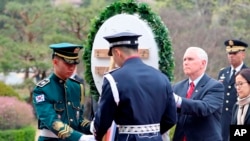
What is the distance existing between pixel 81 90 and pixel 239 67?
3858mm

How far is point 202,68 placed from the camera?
274 inches

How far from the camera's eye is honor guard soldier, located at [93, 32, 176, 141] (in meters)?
5.15

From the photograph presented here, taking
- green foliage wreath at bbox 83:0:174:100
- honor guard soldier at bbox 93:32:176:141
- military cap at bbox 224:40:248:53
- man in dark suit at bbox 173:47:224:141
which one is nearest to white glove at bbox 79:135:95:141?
honor guard soldier at bbox 93:32:176:141

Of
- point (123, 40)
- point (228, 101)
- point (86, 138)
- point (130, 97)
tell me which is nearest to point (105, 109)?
point (130, 97)

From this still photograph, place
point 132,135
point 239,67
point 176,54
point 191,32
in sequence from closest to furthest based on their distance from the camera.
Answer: point 132,135 → point 239,67 → point 176,54 → point 191,32

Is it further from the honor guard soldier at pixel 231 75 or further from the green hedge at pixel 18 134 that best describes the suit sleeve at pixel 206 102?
the green hedge at pixel 18 134

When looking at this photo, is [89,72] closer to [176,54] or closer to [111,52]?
[111,52]

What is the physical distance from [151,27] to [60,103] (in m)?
1.14

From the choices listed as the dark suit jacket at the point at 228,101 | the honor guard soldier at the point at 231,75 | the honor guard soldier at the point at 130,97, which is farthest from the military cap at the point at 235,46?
the honor guard soldier at the point at 130,97

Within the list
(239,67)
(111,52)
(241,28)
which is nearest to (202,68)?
(111,52)

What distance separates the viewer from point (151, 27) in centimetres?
643

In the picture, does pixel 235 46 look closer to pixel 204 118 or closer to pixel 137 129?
pixel 204 118

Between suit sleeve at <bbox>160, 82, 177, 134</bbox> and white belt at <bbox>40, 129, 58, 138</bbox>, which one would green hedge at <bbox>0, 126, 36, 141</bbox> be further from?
suit sleeve at <bbox>160, 82, 177, 134</bbox>

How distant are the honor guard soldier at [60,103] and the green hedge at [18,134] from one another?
22.2 feet
